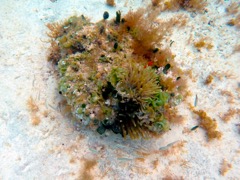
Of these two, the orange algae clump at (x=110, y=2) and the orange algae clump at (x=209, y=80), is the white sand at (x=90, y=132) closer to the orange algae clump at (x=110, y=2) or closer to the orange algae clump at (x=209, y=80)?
the orange algae clump at (x=209, y=80)

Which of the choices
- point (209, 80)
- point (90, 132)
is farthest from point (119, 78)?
point (209, 80)

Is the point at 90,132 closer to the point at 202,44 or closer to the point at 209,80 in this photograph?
the point at 209,80

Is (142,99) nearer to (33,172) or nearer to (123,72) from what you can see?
(123,72)

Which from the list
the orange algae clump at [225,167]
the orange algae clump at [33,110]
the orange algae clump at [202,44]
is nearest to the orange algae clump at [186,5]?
the orange algae clump at [202,44]

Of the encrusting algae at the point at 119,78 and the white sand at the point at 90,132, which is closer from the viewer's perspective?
the encrusting algae at the point at 119,78

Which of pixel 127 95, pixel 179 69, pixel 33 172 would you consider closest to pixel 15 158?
pixel 33 172

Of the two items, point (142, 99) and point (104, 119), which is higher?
point (142, 99)

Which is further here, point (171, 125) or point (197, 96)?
point (197, 96)
